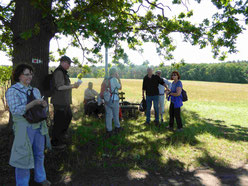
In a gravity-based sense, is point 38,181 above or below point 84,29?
below

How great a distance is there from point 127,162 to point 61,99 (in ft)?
6.44

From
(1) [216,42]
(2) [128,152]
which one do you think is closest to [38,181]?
(2) [128,152]

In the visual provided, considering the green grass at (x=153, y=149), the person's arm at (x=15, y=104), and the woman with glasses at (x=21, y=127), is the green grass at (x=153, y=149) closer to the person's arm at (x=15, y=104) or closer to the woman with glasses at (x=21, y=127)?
the woman with glasses at (x=21, y=127)

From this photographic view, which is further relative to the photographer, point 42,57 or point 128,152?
point 42,57

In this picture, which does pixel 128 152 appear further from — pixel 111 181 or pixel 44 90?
pixel 44 90

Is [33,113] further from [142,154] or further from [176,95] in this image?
[176,95]

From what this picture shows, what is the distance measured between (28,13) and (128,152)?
410 cm

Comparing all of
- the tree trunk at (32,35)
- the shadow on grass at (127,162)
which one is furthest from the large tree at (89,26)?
the shadow on grass at (127,162)

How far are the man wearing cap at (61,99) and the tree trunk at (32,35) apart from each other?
0.86m

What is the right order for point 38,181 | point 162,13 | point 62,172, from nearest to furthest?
point 38,181 < point 62,172 < point 162,13

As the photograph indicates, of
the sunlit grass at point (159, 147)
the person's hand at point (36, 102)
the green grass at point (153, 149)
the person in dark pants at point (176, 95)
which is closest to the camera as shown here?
the person's hand at point (36, 102)

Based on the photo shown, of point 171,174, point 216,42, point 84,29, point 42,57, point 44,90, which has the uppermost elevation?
point 216,42

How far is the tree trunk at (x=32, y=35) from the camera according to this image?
4426mm

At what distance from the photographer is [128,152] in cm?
429
